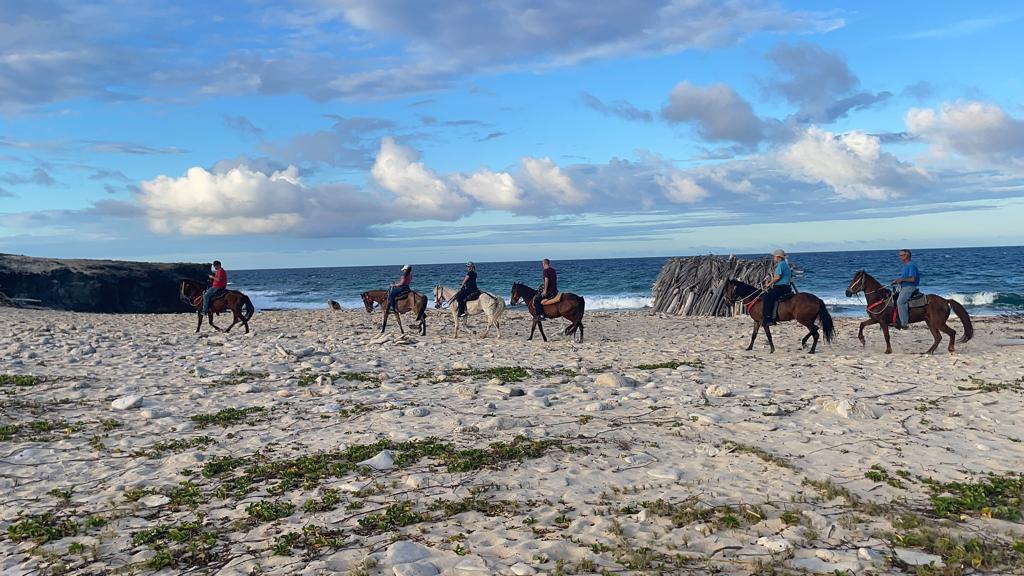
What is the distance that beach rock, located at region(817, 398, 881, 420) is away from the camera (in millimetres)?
8773

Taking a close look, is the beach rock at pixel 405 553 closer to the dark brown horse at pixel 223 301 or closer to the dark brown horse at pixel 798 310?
the dark brown horse at pixel 798 310

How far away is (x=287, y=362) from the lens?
1362 centimetres

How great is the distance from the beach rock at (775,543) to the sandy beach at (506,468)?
17mm

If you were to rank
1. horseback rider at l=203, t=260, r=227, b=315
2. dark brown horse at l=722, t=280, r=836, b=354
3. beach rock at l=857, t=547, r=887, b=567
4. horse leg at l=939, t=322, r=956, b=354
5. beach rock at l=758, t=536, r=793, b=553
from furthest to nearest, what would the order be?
1. horseback rider at l=203, t=260, r=227, b=315
2. dark brown horse at l=722, t=280, r=836, b=354
3. horse leg at l=939, t=322, r=956, b=354
4. beach rock at l=758, t=536, r=793, b=553
5. beach rock at l=857, t=547, r=887, b=567

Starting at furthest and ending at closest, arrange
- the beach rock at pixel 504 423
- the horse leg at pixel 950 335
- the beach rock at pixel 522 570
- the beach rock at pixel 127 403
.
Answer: the horse leg at pixel 950 335 → the beach rock at pixel 127 403 → the beach rock at pixel 504 423 → the beach rock at pixel 522 570

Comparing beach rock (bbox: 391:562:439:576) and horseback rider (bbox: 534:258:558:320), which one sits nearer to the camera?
beach rock (bbox: 391:562:439:576)

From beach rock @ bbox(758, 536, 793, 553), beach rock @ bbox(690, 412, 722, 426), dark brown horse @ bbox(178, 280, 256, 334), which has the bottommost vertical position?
beach rock @ bbox(758, 536, 793, 553)

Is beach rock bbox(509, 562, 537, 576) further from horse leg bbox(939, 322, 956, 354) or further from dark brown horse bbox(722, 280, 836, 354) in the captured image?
horse leg bbox(939, 322, 956, 354)

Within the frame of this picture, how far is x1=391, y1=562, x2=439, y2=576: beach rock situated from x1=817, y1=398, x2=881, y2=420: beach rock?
6343mm

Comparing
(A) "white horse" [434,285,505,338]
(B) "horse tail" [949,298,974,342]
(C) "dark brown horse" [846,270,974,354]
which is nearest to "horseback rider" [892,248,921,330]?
(C) "dark brown horse" [846,270,974,354]

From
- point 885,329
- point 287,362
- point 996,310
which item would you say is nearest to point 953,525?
point 287,362

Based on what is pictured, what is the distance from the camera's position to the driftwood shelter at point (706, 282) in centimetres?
2673

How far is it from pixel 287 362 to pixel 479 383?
463 cm

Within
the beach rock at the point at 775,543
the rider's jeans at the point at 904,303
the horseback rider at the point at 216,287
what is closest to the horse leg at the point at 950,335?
the rider's jeans at the point at 904,303
